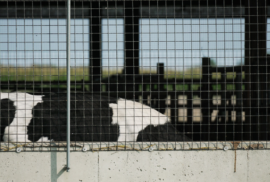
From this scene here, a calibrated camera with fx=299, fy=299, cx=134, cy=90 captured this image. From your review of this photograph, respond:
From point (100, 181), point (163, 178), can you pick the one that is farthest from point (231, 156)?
point (100, 181)

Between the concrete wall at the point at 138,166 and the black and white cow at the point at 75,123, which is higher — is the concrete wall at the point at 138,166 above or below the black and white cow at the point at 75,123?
below

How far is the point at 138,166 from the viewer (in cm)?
326

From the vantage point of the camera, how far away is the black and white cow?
3426 mm

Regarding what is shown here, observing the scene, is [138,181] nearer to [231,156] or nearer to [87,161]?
[87,161]

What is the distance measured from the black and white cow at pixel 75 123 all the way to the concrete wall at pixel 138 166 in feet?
0.76

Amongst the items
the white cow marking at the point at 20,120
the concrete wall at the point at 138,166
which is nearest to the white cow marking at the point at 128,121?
the concrete wall at the point at 138,166

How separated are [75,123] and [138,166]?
33.1 inches

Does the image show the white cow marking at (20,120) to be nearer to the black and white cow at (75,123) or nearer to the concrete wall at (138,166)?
the black and white cow at (75,123)

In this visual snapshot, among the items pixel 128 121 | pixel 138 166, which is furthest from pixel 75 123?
→ pixel 138 166

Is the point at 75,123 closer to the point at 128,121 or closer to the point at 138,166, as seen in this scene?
the point at 128,121

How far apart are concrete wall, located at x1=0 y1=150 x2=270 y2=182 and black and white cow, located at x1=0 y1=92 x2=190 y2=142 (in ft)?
0.76

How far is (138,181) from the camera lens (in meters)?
3.26

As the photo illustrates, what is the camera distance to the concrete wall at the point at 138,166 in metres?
3.24

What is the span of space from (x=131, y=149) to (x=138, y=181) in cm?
35
